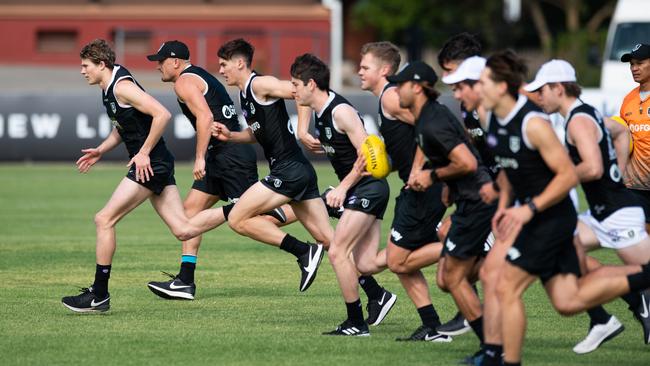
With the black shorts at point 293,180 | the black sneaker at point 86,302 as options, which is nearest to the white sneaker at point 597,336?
the black shorts at point 293,180

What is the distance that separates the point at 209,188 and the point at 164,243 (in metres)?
4.02

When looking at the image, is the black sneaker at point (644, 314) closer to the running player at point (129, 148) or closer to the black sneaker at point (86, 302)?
the running player at point (129, 148)

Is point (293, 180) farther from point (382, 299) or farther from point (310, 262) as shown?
point (382, 299)

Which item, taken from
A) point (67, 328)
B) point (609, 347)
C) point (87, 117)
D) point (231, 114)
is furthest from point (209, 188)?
point (87, 117)

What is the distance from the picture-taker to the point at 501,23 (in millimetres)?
41688

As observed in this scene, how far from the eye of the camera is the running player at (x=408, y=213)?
31.9ft

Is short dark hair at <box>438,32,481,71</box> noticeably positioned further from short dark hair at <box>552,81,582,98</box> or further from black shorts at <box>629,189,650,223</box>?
black shorts at <box>629,189,650,223</box>

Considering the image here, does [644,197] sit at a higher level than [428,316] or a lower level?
higher

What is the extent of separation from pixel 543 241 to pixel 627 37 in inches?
674

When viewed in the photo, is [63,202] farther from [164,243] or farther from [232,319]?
[232,319]

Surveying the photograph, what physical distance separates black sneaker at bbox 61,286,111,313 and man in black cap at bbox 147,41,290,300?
28.7 inches

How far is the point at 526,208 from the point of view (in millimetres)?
7883

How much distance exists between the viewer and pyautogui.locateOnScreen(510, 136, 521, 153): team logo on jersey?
312 inches

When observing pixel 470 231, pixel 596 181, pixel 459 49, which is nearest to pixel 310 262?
pixel 459 49
